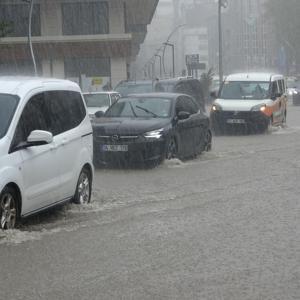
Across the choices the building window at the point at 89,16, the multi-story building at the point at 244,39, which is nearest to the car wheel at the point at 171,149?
the building window at the point at 89,16

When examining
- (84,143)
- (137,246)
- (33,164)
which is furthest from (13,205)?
(84,143)

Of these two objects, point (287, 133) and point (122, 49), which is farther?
point (122, 49)

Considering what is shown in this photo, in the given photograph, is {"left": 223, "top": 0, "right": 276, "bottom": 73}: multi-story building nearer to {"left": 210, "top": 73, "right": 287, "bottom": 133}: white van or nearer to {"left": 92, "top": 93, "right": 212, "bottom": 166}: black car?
{"left": 210, "top": 73, "right": 287, "bottom": 133}: white van

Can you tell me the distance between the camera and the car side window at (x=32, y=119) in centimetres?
814

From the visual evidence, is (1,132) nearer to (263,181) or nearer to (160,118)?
(263,181)

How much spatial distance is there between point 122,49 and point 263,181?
30264mm

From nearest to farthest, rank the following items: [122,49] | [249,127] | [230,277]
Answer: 1. [230,277]
2. [249,127]
3. [122,49]

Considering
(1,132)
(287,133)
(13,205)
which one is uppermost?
(1,132)

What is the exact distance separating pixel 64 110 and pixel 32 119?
93 centimetres

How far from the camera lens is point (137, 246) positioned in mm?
7523

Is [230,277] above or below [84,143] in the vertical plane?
below

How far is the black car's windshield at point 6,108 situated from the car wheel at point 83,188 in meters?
1.65

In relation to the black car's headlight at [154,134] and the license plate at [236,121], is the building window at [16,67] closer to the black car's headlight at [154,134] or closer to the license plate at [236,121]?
the license plate at [236,121]

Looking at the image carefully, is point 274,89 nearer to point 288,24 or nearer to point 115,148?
point 115,148
